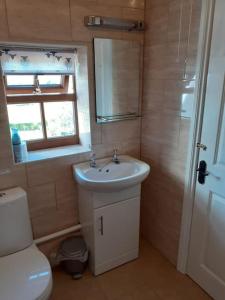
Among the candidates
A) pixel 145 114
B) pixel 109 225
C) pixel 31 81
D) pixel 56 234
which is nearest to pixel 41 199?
pixel 56 234

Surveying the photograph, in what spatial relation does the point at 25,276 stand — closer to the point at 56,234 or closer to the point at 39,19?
the point at 56,234

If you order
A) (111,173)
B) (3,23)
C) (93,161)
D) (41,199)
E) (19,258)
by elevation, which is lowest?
(19,258)

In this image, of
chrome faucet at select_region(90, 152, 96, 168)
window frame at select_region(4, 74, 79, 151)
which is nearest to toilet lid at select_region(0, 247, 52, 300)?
chrome faucet at select_region(90, 152, 96, 168)

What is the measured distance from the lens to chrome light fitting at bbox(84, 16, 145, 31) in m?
1.61

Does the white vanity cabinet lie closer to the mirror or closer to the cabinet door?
the cabinet door

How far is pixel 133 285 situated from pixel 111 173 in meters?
0.89

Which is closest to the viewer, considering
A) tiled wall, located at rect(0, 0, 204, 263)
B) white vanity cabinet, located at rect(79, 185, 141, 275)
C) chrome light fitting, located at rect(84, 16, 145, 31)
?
tiled wall, located at rect(0, 0, 204, 263)

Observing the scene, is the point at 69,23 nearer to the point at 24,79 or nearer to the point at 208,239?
the point at 24,79

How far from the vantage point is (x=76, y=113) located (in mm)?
2039

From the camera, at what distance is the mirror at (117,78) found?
1758mm

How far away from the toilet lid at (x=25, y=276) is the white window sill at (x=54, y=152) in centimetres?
65

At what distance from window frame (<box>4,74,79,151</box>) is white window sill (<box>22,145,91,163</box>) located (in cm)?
6

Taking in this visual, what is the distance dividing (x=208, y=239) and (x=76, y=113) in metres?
1.45

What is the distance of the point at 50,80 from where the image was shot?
1920 mm
